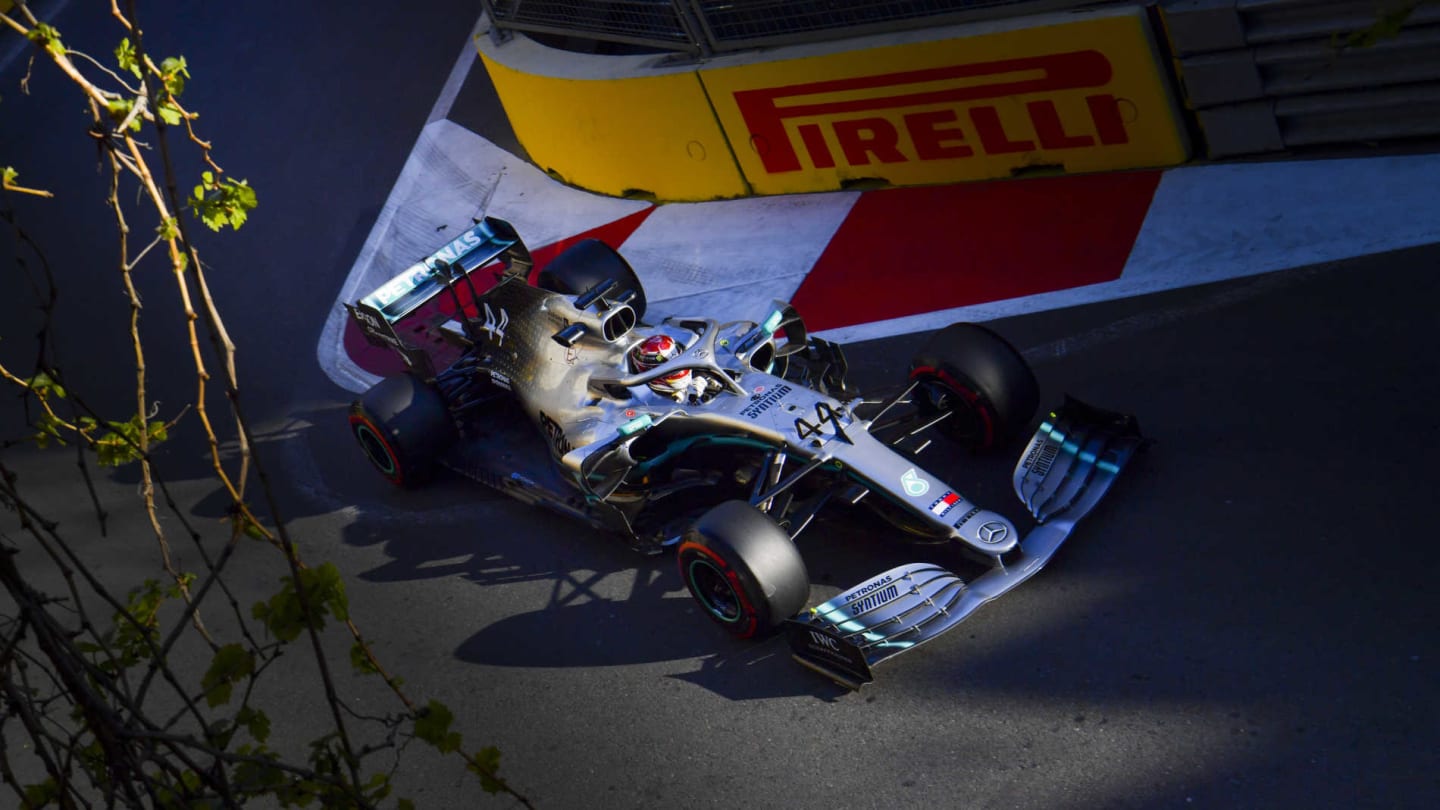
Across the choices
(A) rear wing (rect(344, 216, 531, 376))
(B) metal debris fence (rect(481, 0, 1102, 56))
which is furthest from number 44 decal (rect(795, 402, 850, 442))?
(B) metal debris fence (rect(481, 0, 1102, 56))

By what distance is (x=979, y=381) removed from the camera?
22.1ft

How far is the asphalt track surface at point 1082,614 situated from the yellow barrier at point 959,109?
1342 mm

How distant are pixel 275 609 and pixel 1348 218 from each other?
699 centimetres

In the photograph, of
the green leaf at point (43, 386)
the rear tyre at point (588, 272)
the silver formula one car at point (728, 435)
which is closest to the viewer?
the green leaf at point (43, 386)

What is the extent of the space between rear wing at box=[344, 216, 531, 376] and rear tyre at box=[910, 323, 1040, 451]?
273cm

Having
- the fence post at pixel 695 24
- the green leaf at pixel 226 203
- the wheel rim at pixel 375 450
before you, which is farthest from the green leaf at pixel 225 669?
the fence post at pixel 695 24

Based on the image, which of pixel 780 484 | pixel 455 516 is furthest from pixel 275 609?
pixel 455 516

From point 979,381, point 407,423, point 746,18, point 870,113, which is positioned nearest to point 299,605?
point 979,381

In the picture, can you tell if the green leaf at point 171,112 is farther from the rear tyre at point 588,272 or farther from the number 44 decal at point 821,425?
the rear tyre at point 588,272

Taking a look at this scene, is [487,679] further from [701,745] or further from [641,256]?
[641,256]

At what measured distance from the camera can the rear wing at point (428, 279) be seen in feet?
26.3

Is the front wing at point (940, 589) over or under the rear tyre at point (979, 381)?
under

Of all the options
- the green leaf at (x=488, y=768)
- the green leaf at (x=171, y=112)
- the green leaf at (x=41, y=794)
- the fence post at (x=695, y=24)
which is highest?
the green leaf at (x=171, y=112)

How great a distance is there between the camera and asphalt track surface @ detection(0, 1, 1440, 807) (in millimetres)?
5289
